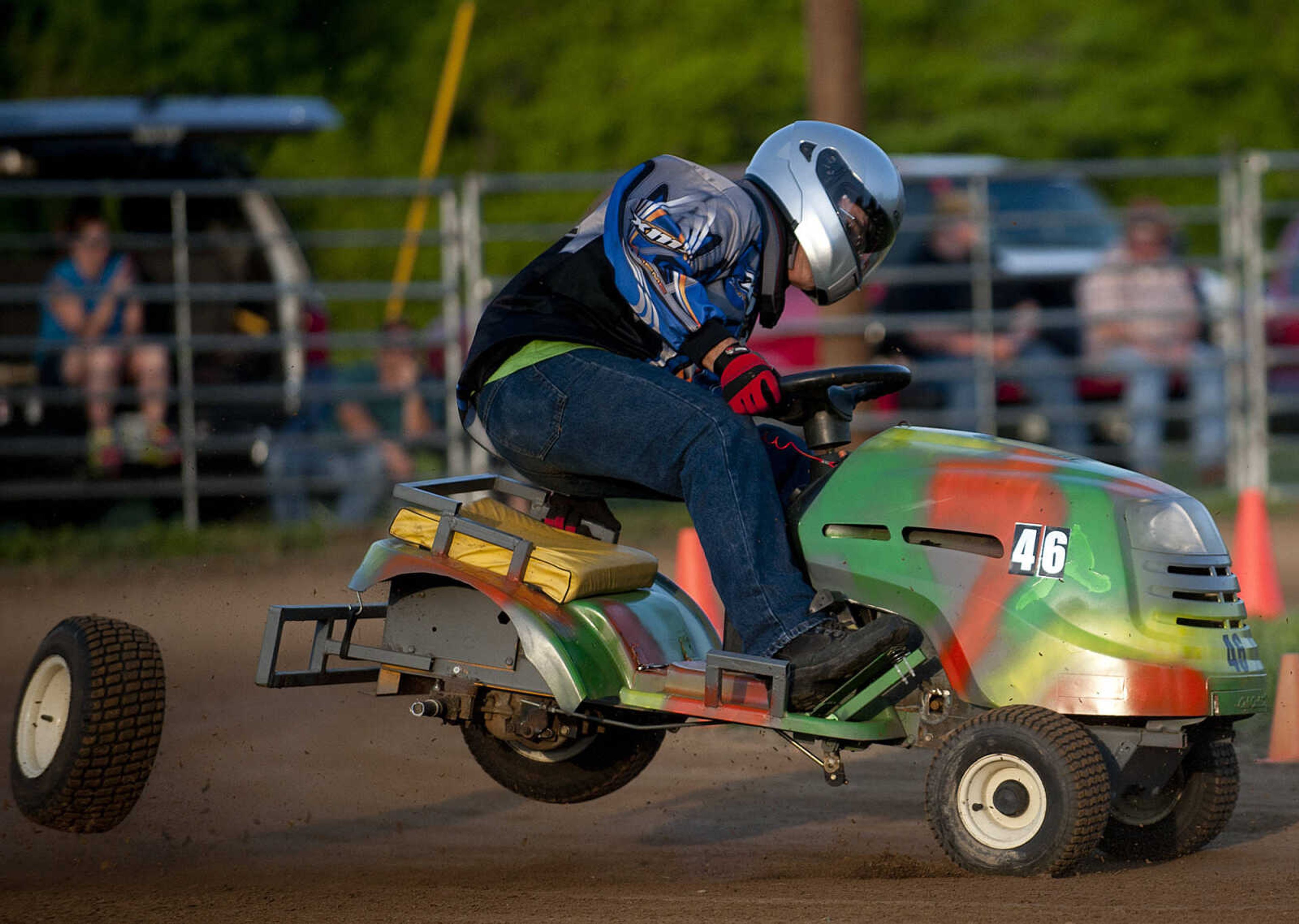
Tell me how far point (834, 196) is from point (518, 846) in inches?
76.5

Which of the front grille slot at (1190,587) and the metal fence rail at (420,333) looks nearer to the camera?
the front grille slot at (1190,587)

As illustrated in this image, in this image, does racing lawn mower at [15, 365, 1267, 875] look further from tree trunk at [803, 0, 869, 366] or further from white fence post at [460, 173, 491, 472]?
white fence post at [460, 173, 491, 472]

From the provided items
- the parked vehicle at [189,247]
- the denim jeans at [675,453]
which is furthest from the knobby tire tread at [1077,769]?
the parked vehicle at [189,247]

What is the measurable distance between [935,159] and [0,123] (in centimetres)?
722

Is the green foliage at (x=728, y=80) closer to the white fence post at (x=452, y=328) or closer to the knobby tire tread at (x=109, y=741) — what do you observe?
the white fence post at (x=452, y=328)

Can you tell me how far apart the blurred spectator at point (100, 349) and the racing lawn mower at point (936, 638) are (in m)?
7.66

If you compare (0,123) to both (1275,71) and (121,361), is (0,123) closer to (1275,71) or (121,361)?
(121,361)

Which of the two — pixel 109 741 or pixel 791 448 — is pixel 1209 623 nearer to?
pixel 791 448

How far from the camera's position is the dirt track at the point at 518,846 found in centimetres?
439

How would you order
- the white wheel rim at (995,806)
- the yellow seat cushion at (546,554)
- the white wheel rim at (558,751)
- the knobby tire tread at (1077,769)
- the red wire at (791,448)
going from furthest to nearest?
the white wheel rim at (558,751), the red wire at (791,448), the yellow seat cushion at (546,554), the white wheel rim at (995,806), the knobby tire tread at (1077,769)

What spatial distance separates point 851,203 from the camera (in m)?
4.96

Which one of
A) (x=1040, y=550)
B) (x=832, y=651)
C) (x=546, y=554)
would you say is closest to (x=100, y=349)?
(x=546, y=554)

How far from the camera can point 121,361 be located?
41.2ft

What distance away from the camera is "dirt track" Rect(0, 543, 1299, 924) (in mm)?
4391
